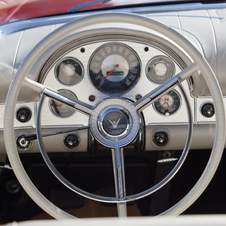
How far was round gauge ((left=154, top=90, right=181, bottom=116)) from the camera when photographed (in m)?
1.52

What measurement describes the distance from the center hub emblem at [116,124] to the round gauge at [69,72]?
0.43 meters

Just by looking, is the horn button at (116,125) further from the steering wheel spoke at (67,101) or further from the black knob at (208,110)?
the black knob at (208,110)

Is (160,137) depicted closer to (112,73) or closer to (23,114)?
(112,73)

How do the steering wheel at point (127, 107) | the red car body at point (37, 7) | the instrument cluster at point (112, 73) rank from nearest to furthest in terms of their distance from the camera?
the steering wheel at point (127, 107) → the instrument cluster at point (112, 73) → the red car body at point (37, 7)

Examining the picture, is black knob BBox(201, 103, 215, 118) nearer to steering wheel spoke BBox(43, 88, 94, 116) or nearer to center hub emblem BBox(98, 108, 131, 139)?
center hub emblem BBox(98, 108, 131, 139)

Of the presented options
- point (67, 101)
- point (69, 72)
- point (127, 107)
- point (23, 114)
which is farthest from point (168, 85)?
point (23, 114)

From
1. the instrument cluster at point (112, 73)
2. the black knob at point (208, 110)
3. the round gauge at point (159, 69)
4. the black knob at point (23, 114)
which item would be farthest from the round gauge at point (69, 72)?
the black knob at point (208, 110)

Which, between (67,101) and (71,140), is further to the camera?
(71,140)

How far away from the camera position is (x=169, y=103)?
1534mm

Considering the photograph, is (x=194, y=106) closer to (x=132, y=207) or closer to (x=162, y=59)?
(x=162, y=59)

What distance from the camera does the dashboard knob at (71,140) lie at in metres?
1.53

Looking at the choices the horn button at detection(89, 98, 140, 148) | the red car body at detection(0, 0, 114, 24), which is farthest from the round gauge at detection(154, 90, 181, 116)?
the red car body at detection(0, 0, 114, 24)

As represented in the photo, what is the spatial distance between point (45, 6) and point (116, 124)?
98 cm

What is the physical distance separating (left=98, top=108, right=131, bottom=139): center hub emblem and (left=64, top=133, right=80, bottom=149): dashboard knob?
407 mm
